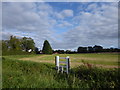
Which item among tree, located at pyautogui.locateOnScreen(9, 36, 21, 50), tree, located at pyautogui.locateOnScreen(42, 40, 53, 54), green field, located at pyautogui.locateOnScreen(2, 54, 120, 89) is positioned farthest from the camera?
tree, located at pyautogui.locateOnScreen(42, 40, 53, 54)

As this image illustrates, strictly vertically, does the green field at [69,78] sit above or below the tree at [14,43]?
below

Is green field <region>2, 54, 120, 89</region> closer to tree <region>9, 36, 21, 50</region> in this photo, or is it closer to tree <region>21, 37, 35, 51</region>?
tree <region>9, 36, 21, 50</region>

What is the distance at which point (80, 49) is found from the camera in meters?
28.3

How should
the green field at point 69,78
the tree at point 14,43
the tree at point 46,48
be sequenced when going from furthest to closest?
the tree at point 46,48 → the tree at point 14,43 → the green field at point 69,78

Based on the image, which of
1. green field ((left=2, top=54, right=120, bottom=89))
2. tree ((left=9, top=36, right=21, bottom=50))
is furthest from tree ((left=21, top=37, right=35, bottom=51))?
green field ((left=2, top=54, right=120, bottom=89))

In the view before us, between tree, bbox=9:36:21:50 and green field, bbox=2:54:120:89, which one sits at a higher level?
tree, bbox=9:36:21:50

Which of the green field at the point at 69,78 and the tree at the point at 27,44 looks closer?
the green field at the point at 69,78

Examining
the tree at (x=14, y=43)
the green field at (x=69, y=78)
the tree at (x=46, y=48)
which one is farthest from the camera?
the tree at (x=46, y=48)

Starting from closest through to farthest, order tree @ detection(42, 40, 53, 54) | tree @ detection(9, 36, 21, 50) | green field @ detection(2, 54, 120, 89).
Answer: green field @ detection(2, 54, 120, 89) < tree @ detection(9, 36, 21, 50) < tree @ detection(42, 40, 53, 54)

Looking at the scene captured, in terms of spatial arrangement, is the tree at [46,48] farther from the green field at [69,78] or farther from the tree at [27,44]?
the green field at [69,78]

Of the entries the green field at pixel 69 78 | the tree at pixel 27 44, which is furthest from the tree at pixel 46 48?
the green field at pixel 69 78

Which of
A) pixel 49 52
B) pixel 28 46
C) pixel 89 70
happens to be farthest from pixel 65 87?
pixel 28 46

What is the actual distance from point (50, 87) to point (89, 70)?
2.42m

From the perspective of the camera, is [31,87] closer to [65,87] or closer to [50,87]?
[50,87]
